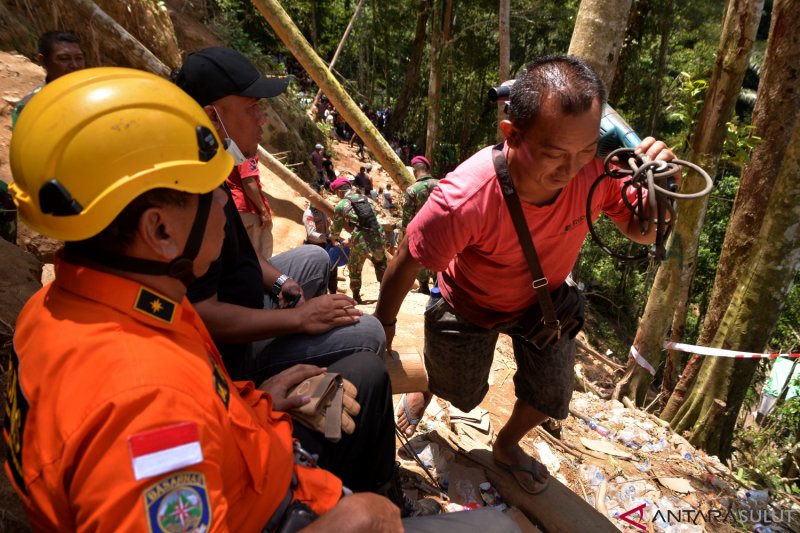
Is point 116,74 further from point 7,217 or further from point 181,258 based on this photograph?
point 7,217

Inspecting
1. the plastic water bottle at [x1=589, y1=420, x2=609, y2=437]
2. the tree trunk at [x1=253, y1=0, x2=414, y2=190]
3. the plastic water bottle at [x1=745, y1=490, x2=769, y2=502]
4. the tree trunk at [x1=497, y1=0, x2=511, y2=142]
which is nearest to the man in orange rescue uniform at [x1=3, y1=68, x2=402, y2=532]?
the plastic water bottle at [x1=589, y1=420, x2=609, y2=437]

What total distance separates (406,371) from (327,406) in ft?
3.06

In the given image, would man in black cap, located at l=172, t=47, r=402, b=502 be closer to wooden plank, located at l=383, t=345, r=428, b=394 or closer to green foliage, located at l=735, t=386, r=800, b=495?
wooden plank, located at l=383, t=345, r=428, b=394

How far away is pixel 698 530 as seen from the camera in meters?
3.32

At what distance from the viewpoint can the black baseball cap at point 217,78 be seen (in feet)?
7.98

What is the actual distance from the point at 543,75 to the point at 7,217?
3421mm

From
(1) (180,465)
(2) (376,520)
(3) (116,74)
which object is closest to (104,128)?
(3) (116,74)

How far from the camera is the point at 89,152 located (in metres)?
1.15

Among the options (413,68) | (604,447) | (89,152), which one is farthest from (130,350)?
(413,68)

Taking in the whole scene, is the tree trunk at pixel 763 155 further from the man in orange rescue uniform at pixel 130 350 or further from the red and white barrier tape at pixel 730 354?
the man in orange rescue uniform at pixel 130 350

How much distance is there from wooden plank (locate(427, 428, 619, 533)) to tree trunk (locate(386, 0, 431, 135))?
787 inches

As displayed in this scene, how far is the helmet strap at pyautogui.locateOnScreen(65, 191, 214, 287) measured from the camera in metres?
1.22

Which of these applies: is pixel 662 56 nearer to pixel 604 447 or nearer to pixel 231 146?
pixel 604 447

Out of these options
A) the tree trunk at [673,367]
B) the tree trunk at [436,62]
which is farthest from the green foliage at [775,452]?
the tree trunk at [436,62]
